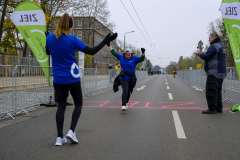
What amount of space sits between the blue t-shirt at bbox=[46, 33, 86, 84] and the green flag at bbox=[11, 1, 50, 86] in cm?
400

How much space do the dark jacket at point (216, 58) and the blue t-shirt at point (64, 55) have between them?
13.1ft

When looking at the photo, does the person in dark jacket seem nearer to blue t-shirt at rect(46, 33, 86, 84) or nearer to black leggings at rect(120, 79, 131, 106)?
black leggings at rect(120, 79, 131, 106)

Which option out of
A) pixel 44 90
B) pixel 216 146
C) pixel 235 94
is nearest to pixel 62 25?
pixel 216 146

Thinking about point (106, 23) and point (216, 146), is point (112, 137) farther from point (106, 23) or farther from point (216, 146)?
point (106, 23)

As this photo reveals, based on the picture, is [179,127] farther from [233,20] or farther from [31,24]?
[31,24]

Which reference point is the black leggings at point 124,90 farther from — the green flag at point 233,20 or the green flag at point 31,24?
the green flag at point 233,20

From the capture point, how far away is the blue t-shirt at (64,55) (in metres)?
3.33

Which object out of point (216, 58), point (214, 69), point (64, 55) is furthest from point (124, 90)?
point (64, 55)

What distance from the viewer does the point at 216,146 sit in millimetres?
3531

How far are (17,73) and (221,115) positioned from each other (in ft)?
18.1

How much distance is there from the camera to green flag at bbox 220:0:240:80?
6.00 meters

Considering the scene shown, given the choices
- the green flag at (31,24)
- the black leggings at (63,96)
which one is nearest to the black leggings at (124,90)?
the green flag at (31,24)

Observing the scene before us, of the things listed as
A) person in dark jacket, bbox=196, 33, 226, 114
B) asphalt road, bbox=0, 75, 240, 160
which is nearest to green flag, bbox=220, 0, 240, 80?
person in dark jacket, bbox=196, 33, 226, 114

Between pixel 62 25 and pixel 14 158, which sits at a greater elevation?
pixel 62 25
